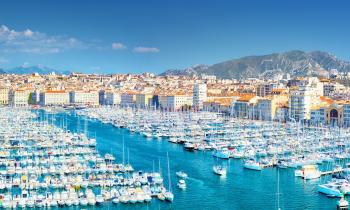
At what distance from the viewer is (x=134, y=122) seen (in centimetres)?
4222

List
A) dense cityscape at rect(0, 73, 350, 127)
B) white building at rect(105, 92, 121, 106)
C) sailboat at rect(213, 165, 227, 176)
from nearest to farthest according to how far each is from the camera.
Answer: sailboat at rect(213, 165, 227, 176) < dense cityscape at rect(0, 73, 350, 127) < white building at rect(105, 92, 121, 106)

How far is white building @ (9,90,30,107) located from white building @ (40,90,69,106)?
232 cm

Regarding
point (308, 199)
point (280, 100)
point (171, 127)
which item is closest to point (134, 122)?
point (171, 127)

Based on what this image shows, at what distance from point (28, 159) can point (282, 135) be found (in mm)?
15483

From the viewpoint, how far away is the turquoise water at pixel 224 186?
1667 centimetres

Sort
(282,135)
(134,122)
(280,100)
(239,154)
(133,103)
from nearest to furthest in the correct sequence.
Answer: (239,154) → (282,135) → (134,122) → (280,100) → (133,103)

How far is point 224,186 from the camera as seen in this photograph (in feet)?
63.3

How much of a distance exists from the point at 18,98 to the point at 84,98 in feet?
29.4

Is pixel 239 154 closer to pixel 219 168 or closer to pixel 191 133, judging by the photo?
pixel 219 168

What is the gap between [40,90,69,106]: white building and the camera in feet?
236

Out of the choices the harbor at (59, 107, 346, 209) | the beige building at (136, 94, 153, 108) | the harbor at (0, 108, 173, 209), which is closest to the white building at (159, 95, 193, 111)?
the beige building at (136, 94, 153, 108)

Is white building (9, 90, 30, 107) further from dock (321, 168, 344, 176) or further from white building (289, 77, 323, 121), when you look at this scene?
dock (321, 168, 344, 176)

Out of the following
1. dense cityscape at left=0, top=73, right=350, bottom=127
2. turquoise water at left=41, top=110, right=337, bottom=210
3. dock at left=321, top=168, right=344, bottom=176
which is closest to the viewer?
turquoise water at left=41, top=110, right=337, bottom=210

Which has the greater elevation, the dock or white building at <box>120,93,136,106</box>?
white building at <box>120,93,136,106</box>
